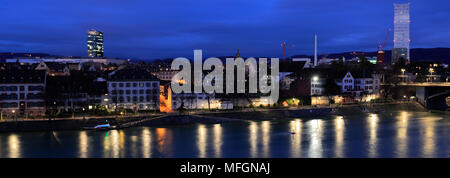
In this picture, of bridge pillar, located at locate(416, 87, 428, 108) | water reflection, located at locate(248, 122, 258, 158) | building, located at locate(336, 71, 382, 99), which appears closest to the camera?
water reflection, located at locate(248, 122, 258, 158)

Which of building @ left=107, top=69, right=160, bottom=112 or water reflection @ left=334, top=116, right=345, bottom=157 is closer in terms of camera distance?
water reflection @ left=334, top=116, right=345, bottom=157

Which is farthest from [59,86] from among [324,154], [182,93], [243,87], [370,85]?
[370,85]

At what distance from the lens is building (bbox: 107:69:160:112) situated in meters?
16.5

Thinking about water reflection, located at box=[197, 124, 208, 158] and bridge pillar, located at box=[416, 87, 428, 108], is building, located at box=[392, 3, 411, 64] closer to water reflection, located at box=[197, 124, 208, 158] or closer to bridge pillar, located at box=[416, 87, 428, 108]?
bridge pillar, located at box=[416, 87, 428, 108]

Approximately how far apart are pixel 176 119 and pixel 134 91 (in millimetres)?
2680

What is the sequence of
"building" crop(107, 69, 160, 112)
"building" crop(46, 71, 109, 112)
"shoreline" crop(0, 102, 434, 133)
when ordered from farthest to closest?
"building" crop(107, 69, 160, 112), "building" crop(46, 71, 109, 112), "shoreline" crop(0, 102, 434, 133)

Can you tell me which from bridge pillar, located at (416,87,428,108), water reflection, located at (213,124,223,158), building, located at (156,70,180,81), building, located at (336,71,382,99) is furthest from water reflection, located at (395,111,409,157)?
building, located at (156,70,180,81)

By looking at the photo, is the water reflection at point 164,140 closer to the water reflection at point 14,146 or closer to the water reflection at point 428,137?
the water reflection at point 14,146

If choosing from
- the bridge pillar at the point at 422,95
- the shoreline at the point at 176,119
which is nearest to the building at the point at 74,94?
the shoreline at the point at 176,119

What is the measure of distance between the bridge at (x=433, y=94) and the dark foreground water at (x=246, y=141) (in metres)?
7.69
